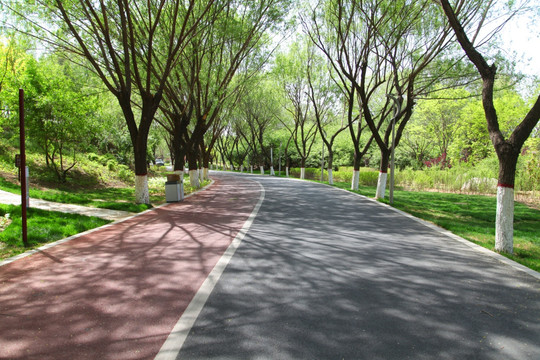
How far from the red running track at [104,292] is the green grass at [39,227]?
0.46 m

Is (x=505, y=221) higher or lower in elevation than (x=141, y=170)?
lower

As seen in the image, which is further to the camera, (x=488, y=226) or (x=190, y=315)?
(x=488, y=226)

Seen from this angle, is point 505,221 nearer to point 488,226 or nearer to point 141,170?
point 488,226

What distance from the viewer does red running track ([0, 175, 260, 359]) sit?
2.94 meters

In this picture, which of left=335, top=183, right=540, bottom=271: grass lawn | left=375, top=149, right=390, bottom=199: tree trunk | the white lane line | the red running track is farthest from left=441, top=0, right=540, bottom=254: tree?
left=375, top=149, right=390, bottom=199: tree trunk

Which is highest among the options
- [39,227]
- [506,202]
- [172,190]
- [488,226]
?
[506,202]

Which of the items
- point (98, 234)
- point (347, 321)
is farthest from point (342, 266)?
point (98, 234)

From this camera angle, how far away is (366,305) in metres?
3.75

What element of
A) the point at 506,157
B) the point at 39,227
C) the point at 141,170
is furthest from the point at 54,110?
the point at 506,157

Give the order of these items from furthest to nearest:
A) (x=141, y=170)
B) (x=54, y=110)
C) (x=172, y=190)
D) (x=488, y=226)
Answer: (x=172, y=190), (x=54, y=110), (x=141, y=170), (x=488, y=226)

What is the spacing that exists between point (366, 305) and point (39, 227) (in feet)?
21.8

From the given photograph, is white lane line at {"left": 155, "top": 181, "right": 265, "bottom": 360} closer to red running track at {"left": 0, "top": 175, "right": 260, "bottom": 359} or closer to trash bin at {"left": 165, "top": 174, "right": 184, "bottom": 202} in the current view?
red running track at {"left": 0, "top": 175, "right": 260, "bottom": 359}

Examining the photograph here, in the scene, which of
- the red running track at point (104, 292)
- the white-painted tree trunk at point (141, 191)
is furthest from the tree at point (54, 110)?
the red running track at point (104, 292)

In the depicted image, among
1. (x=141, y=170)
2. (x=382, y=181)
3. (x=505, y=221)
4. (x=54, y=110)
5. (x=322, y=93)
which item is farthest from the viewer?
(x=322, y=93)
